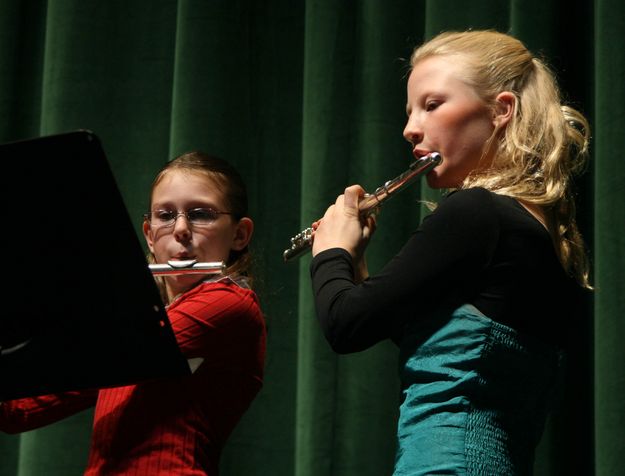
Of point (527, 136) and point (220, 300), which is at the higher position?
point (527, 136)

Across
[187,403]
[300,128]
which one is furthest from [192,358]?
[300,128]

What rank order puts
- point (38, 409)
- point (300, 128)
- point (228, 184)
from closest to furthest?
point (38, 409), point (228, 184), point (300, 128)

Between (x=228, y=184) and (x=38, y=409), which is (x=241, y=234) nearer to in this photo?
(x=228, y=184)

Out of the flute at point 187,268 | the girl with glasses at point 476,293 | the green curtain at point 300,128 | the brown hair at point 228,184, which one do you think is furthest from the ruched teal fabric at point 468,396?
the green curtain at point 300,128

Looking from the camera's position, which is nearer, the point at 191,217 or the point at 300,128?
the point at 191,217

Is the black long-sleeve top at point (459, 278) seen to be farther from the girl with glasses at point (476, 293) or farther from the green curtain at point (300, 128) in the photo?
the green curtain at point (300, 128)

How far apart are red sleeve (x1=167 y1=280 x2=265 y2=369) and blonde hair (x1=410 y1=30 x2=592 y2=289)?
37 cm

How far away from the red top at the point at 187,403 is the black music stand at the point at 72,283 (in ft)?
0.65

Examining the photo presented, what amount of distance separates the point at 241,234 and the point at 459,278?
0.50 m

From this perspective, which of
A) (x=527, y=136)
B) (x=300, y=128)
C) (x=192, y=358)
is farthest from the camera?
(x=300, y=128)

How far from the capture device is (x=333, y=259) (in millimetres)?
1072

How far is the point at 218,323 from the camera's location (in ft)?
4.10

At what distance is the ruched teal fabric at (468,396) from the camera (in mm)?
956

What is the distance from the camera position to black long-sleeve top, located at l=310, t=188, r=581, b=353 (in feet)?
3.26
